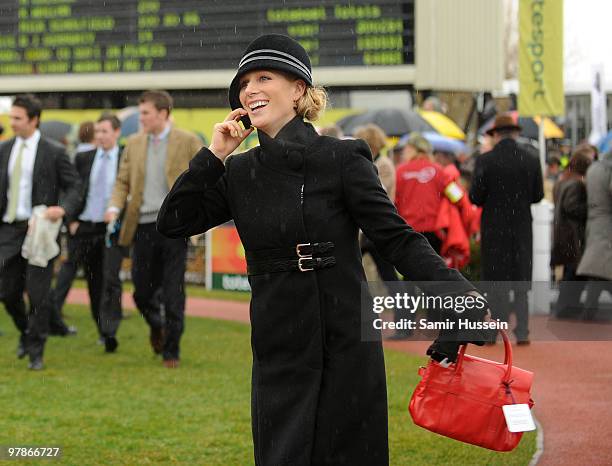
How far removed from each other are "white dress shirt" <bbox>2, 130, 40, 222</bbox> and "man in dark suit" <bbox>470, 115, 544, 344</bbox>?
148 inches

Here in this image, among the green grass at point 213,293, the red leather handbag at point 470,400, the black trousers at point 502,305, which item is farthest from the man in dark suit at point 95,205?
the red leather handbag at point 470,400

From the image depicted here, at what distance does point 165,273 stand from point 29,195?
121 centimetres

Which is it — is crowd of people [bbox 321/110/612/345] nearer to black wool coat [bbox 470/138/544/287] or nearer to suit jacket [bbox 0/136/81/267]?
black wool coat [bbox 470/138/544/287]

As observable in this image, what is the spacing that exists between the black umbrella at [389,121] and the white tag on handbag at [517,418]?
1287cm

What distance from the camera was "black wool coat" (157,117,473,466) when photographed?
369 cm

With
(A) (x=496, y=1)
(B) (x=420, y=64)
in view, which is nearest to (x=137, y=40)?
(B) (x=420, y=64)

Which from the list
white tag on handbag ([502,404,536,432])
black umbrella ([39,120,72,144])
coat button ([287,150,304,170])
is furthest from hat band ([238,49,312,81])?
black umbrella ([39,120,72,144])

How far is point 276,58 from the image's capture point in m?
3.80

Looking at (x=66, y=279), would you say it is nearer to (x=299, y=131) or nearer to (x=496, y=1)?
(x=299, y=131)

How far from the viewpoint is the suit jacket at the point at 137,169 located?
9.20 meters

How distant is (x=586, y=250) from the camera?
1032 cm

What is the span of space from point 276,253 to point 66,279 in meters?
7.89

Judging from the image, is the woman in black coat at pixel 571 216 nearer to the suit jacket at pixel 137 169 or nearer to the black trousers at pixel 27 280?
the suit jacket at pixel 137 169

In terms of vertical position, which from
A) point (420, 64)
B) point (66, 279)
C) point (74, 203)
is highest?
point (420, 64)
